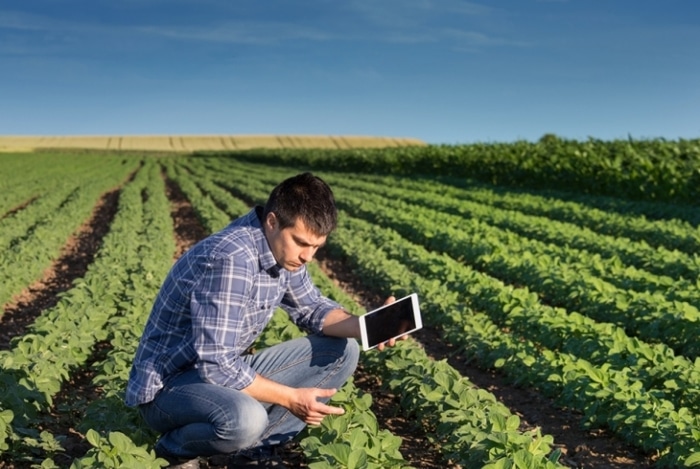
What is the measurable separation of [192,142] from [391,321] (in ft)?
284

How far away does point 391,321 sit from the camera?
4.07 m

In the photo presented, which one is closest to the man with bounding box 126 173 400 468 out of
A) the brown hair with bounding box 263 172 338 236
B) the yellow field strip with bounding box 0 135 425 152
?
the brown hair with bounding box 263 172 338 236

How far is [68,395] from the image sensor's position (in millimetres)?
5984

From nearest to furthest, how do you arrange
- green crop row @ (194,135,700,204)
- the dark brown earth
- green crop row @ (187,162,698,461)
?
green crop row @ (187,162,698,461) → the dark brown earth → green crop row @ (194,135,700,204)

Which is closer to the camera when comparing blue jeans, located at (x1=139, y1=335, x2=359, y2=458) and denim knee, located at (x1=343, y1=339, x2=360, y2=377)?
blue jeans, located at (x1=139, y1=335, x2=359, y2=458)

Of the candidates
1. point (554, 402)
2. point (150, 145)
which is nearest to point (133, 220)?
point (554, 402)

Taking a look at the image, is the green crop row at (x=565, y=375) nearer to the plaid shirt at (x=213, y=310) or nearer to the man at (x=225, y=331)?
the man at (x=225, y=331)

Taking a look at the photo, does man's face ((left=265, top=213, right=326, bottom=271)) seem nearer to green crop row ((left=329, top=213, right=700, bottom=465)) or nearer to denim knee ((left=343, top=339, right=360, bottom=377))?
denim knee ((left=343, top=339, right=360, bottom=377))

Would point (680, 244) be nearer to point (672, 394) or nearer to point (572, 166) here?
point (672, 394)

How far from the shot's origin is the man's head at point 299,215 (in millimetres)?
3641

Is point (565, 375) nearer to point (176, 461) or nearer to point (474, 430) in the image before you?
point (474, 430)

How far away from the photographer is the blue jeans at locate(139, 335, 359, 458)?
3809mm

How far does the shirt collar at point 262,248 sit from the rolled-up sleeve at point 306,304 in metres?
0.42

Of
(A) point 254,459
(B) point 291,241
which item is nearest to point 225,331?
(B) point 291,241
